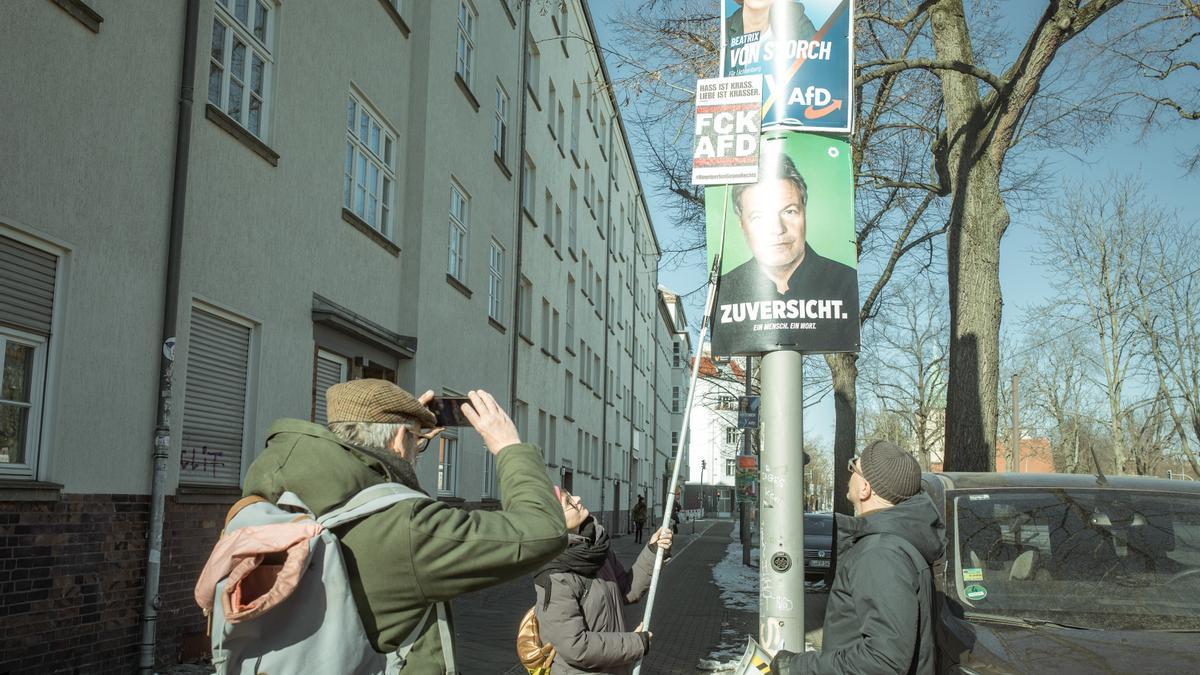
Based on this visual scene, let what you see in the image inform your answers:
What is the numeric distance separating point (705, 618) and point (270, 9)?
9857mm

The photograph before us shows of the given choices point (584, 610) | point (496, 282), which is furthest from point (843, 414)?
point (584, 610)

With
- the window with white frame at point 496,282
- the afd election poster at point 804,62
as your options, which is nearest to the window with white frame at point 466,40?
the window with white frame at point 496,282

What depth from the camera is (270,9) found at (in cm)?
1142

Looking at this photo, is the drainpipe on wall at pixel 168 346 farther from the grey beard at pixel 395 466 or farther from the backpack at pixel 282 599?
the backpack at pixel 282 599

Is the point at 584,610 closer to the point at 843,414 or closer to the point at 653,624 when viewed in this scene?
the point at 653,624

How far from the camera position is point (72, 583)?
7754mm

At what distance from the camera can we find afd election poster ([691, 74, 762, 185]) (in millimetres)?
5348

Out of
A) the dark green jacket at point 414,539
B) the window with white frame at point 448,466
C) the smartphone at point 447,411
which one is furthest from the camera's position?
the window with white frame at point 448,466

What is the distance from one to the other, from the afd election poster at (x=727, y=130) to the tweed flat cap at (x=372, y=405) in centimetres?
297

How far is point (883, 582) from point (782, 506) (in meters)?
1.78

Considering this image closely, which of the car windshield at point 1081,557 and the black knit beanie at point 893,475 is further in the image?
the car windshield at point 1081,557

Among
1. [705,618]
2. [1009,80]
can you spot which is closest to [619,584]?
[1009,80]

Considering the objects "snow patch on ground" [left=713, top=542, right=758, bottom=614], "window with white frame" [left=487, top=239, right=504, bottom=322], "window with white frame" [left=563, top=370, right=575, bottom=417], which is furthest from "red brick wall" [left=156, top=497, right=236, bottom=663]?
"window with white frame" [left=563, top=370, right=575, bottom=417]

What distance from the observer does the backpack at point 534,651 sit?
4355 mm
